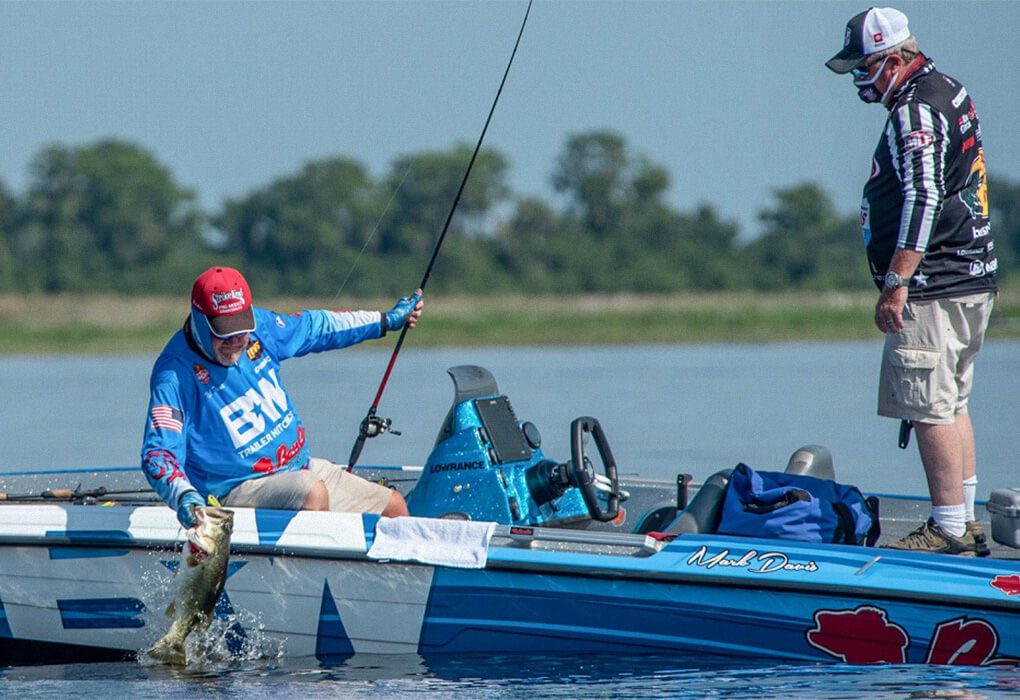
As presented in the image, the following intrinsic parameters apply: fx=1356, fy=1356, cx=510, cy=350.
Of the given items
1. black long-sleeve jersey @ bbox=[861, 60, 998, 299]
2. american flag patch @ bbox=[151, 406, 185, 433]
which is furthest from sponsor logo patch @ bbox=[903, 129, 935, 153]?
american flag patch @ bbox=[151, 406, 185, 433]

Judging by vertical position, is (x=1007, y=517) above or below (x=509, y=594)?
above

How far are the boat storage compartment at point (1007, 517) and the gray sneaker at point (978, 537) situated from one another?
81 mm

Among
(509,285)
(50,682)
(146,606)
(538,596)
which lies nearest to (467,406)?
(538,596)

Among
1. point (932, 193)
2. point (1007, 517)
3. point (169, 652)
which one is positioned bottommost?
point (169, 652)

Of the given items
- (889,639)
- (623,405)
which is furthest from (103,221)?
(889,639)

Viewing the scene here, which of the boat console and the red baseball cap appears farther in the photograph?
the boat console

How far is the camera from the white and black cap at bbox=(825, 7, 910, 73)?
4.11 metres

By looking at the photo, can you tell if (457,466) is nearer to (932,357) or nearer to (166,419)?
(166,419)

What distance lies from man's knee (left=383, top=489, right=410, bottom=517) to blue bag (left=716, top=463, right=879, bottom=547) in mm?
1077

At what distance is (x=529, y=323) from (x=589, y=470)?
18355mm

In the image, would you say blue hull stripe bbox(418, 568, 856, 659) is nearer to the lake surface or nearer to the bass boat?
the bass boat

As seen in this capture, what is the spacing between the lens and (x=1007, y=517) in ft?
13.4

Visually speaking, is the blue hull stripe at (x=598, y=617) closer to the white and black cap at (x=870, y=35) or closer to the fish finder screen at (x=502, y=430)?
the fish finder screen at (x=502, y=430)

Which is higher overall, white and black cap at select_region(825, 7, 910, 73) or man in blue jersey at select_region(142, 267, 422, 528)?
white and black cap at select_region(825, 7, 910, 73)
